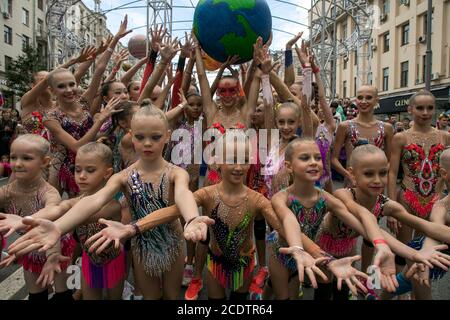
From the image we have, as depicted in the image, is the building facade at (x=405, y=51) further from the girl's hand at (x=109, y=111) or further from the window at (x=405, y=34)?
the girl's hand at (x=109, y=111)

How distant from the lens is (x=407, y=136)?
405cm

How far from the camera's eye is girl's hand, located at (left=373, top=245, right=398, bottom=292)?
2258 mm

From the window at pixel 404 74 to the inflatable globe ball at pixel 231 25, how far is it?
2861 centimetres

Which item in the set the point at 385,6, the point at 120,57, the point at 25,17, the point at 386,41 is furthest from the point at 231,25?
the point at 25,17

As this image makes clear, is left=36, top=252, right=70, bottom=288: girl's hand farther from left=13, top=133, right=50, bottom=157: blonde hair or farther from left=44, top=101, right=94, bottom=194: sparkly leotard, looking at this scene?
left=44, top=101, right=94, bottom=194: sparkly leotard

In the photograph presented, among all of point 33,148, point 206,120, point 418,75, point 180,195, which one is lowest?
point 180,195

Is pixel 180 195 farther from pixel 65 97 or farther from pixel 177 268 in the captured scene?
pixel 65 97

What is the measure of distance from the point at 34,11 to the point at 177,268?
3952 centimetres

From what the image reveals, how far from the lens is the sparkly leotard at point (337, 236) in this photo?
306 centimetres

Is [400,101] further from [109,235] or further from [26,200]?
[109,235]

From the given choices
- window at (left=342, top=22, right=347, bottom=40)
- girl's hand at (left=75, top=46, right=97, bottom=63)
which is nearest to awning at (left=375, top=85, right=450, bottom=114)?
window at (left=342, top=22, right=347, bottom=40)

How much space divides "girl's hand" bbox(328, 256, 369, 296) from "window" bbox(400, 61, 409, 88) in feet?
99.3

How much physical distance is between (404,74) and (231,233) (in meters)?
30.6
